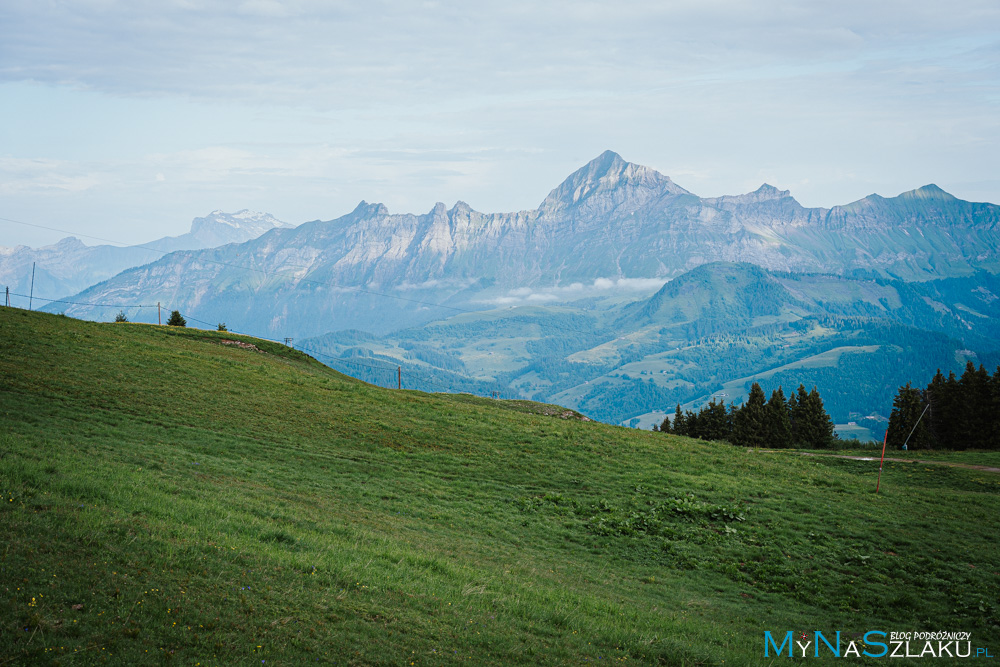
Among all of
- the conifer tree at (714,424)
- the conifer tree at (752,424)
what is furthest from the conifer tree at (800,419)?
the conifer tree at (714,424)

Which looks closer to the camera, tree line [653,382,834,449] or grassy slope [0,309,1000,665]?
grassy slope [0,309,1000,665]

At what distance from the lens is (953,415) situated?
232 ft

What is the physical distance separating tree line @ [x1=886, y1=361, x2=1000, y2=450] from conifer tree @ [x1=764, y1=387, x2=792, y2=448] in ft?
37.0

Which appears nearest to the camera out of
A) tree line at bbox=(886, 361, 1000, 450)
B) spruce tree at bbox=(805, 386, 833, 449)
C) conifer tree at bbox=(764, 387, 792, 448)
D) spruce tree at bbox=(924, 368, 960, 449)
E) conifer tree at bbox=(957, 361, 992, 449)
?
tree line at bbox=(886, 361, 1000, 450)

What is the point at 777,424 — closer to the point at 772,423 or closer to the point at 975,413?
the point at 772,423

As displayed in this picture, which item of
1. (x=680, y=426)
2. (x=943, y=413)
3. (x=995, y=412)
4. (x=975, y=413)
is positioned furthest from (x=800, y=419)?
(x=995, y=412)

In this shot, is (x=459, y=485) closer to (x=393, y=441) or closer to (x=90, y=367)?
(x=393, y=441)

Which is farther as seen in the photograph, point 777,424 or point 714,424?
point 714,424

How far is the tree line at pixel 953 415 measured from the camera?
212 feet

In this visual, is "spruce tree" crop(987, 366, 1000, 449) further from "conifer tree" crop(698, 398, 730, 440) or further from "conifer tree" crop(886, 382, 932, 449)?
"conifer tree" crop(698, 398, 730, 440)

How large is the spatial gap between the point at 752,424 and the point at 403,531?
71076 mm

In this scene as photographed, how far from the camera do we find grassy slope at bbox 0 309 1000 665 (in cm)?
1246

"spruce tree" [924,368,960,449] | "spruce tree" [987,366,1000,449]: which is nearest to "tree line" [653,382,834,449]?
"spruce tree" [924,368,960,449]

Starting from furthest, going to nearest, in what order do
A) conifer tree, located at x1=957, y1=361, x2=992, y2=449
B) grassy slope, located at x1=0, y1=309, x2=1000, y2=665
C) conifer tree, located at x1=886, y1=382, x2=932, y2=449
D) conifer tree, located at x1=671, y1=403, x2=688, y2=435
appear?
conifer tree, located at x1=671, y1=403, x2=688, y2=435, conifer tree, located at x1=886, y1=382, x2=932, y2=449, conifer tree, located at x1=957, y1=361, x2=992, y2=449, grassy slope, located at x1=0, y1=309, x2=1000, y2=665
